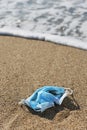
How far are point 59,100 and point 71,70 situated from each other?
0.56m

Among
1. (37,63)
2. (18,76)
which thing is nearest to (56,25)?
(37,63)

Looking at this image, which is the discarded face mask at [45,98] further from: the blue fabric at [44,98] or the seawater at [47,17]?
the seawater at [47,17]

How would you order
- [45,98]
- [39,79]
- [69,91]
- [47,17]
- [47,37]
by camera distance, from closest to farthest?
[45,98] < [69,91] < [39,79] < [47,37] < [47,17]

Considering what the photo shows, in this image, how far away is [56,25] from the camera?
13.6 ft

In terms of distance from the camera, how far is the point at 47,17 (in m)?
4.39

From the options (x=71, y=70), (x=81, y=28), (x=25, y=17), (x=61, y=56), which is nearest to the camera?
(x=71, y=70)

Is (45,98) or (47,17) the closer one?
(45,98)

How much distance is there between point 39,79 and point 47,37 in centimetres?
96

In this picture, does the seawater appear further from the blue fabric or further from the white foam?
the blue fabric

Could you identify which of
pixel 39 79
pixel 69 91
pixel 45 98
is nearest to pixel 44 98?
pixel 45 98

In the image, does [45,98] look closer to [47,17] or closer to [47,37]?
[47,37]

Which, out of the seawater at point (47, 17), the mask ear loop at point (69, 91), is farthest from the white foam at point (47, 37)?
the mask ear loop at point (69, 91)

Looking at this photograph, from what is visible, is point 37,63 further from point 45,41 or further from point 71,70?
point 45,41

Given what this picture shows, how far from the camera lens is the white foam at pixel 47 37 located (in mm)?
3578
